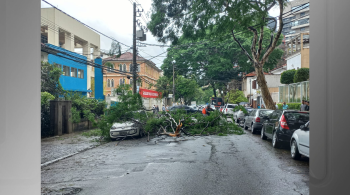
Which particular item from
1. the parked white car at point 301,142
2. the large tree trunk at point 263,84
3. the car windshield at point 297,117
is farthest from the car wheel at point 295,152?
the large tree trunk at point 263,84

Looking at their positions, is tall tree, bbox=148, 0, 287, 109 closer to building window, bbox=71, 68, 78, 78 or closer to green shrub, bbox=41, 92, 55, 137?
green shrub, bbox=41, 92, 55, 137

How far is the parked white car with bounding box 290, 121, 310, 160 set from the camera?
8.41 m

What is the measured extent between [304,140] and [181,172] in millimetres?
3627

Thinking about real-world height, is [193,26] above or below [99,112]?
above

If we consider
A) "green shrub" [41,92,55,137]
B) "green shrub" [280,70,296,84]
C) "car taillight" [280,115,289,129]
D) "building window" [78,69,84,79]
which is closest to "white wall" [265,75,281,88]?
"green shrub" [280,70,296,84]

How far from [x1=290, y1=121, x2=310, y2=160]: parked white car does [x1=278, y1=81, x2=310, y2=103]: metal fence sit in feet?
55.7

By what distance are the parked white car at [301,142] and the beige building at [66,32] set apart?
2165 centimetres

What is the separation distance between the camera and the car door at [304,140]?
836 cm

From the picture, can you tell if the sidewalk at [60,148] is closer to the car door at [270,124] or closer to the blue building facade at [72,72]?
the car door at [270,124]

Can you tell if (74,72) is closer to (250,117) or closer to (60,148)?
(250,117)
